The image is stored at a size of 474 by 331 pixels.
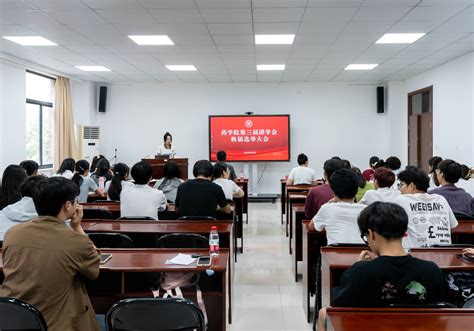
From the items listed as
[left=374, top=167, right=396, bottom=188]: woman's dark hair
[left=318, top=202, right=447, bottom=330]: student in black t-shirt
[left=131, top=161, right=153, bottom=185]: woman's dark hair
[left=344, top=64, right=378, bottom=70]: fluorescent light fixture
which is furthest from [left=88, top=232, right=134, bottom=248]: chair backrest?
[left=344, top=64, right=378, bottom=70]: fluorescent light fixture

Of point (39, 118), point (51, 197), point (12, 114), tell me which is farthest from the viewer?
point (39, 118)

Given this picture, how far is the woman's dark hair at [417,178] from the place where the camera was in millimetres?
3146

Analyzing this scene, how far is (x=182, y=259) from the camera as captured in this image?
8.35 feet

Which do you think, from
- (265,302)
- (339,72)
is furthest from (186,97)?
(265,302)

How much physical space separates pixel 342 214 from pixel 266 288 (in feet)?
5.51

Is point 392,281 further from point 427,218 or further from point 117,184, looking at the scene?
point 117,184

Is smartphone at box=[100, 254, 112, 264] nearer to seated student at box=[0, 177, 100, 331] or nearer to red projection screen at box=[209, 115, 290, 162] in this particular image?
seated student at box=[0, 177, 100, 331]

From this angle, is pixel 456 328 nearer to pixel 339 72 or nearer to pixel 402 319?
pixel 402 319

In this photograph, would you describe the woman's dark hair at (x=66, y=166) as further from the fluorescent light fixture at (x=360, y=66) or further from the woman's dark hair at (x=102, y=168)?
the fluorescent light fixture at (x=360, y=66)

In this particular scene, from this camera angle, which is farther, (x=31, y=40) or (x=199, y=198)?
(x=31, y=40)

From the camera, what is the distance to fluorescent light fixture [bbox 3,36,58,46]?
6375 mm

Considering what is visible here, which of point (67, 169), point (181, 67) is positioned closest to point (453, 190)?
point (67, 169)

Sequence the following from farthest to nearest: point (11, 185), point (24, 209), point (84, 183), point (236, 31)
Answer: point (236, 31), point (84, 183), point (11, 185), point (24, 209)

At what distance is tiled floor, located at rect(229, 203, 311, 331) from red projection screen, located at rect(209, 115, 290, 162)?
410cm
